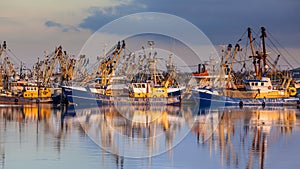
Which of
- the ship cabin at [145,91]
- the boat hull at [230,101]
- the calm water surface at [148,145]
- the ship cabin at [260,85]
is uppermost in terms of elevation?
the ship cabin at [260,85]

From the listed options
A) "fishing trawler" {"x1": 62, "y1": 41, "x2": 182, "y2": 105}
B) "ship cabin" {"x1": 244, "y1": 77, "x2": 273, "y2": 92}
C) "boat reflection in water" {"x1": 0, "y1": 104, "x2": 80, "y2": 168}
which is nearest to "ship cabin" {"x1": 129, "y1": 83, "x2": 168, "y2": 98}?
"fishing trawler" {"x1": 62, "y1": 41, "x2": 182, "y2": 105}

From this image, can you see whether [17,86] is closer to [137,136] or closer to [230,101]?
[230,101]

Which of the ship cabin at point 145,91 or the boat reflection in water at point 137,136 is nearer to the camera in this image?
the boat reflection in water at point 137,136

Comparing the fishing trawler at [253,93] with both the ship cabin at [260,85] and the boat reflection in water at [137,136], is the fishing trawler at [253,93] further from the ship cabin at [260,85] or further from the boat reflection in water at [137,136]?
the boat reflection in water at [137,136]

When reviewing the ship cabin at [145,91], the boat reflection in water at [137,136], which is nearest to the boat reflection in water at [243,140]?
the boat reflection in water at [137,136]

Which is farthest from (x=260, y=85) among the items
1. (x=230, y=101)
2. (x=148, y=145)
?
(x=148, y=145)

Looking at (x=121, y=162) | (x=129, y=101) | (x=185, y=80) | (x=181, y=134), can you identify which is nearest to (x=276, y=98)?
(x=129, y=101)

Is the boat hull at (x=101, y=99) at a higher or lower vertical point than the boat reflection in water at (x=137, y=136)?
higher

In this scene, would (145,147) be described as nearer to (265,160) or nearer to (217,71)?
(265,160)

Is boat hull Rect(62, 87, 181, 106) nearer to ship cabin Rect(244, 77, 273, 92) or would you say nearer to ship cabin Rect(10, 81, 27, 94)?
ship cabin Rect(244, 77, 273, 92)

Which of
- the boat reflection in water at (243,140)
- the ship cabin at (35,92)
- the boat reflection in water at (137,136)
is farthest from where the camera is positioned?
the ship cabin at (35,92)

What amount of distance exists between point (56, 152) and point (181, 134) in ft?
32.0

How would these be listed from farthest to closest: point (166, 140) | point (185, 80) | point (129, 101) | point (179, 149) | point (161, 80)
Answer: point (185, 80), point (161, 80), point (129, 101), point (166, 140), point (179, 149)

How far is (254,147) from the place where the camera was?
25.1 meters
